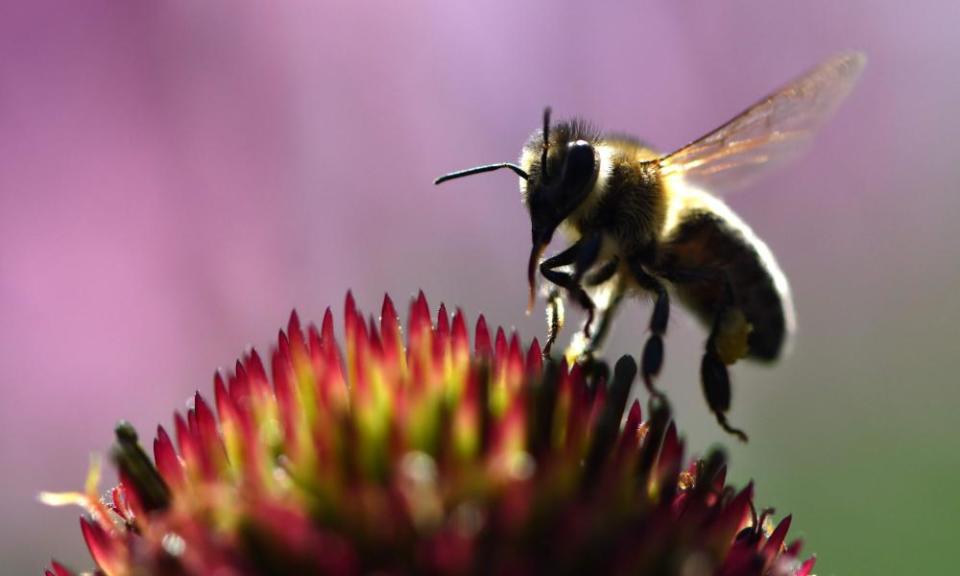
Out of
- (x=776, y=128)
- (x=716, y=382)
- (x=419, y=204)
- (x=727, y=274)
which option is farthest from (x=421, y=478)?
(x=419, y=204)

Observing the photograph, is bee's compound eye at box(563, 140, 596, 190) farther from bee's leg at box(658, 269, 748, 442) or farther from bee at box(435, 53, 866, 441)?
bee's leg at box(658, 269, 748, 442)

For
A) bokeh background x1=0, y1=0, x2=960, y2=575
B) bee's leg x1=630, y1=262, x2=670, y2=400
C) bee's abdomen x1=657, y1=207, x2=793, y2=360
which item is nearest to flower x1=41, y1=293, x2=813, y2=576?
bee's leg x1=630, y1=262, x2=670, y2=400

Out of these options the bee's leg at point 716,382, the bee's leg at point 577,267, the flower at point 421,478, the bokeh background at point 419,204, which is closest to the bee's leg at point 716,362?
the bee's leg at point 716,382

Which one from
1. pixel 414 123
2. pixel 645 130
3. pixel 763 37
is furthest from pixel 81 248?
pixel 763 37

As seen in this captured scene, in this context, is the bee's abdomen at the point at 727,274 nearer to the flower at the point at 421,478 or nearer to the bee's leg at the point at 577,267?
the bee's leg at the point at 577,267

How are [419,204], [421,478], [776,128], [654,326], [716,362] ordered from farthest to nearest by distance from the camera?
1. [419,204]
2. [776,128]
3. [716,362]
4. [654,326]
5. [421,478]

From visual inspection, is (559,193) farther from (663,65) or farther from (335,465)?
(663,65)

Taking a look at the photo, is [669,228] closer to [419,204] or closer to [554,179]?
[554,179]

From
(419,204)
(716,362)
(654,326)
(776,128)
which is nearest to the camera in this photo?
(654,326)
